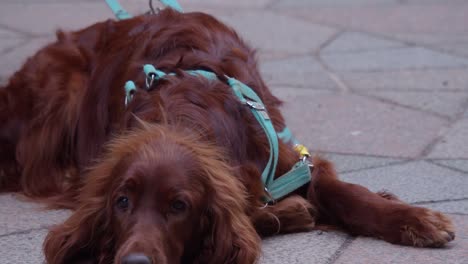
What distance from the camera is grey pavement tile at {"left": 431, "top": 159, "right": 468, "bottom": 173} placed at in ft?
13.9

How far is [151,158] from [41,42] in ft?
13.5

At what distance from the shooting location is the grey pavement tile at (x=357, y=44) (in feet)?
22.0

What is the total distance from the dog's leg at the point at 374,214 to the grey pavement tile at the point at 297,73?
Result: 2.24 m

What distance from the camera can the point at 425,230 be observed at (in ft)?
10.6

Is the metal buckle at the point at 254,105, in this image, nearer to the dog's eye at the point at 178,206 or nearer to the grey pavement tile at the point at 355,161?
the dog's eye at the point at 178,206

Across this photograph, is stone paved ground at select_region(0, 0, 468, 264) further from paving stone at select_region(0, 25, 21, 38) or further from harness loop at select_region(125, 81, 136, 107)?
harness loop at select_region(125, 81, 136, 107)

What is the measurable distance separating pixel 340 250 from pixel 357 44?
3.72m

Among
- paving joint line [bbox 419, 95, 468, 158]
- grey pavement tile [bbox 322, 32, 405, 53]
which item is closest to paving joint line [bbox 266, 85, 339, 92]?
paving joint line [bbox 419, 95, 468, 158]

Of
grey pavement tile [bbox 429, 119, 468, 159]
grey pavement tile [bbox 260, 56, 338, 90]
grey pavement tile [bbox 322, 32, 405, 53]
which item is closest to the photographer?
grey pavement tile [bbox 429, 119, 468, 159]

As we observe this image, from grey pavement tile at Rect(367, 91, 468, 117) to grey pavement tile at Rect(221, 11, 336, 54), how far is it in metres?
1.30

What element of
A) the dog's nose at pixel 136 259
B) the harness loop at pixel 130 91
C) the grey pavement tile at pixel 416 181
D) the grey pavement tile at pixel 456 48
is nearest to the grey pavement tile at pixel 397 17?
the grey pavement tile at pixel 456 48

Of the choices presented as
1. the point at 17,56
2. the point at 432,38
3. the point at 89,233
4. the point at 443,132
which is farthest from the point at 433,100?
the point at 89,233

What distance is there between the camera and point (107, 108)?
3855 millimetres

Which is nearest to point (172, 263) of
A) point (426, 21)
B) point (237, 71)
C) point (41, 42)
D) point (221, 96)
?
point (221, 96)
